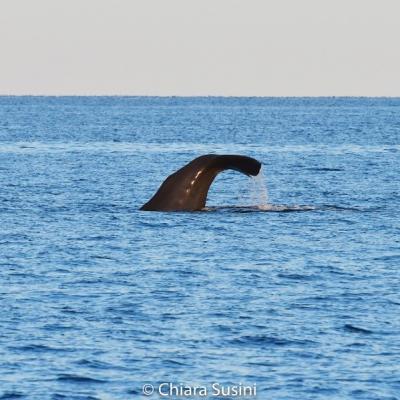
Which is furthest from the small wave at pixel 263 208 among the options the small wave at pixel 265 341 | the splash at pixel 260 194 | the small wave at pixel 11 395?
the small wave at pixel 11 395

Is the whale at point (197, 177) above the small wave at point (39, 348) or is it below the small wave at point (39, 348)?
above

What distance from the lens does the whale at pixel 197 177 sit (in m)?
47.8

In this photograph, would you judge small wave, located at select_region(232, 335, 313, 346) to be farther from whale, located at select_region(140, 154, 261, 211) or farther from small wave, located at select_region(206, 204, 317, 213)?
small wave, located at select_region(206, 204, 317, 213)

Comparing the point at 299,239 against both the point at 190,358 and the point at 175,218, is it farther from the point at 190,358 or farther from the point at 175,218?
the point at 190,358

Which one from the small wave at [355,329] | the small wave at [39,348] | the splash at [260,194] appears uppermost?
the splash at [260,194]

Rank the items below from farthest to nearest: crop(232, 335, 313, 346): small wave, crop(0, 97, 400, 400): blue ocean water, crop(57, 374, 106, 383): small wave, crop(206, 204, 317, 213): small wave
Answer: crop(206, 204, 317, 213): small wave, crop(232, 335, 313, 346): small wave, crop(0, 97, 400, 400): blue ocean water, crop(57, 374, 106, 383): small wave

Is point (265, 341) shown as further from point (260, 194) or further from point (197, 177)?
point (260, 194)

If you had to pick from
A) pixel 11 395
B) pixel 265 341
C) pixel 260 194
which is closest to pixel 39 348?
pixel 11 395

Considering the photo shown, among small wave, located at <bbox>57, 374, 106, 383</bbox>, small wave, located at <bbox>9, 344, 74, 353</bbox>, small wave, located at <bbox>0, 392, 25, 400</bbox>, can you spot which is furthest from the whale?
small wave, located at <bbox>0, 392, 25, 400</bbox>

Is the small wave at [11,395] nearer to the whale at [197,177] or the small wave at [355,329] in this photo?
the small wave at [355,329]

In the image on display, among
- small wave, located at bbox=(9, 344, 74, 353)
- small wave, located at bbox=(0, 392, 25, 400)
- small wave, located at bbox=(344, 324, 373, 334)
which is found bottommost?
small wave, located at bbox=(0, 392, 25, 400)

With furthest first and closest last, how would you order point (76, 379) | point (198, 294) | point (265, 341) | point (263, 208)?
point (263, 208)
point (198, 294)
point (265, 341)
point (76, 379)

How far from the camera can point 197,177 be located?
48469 mm

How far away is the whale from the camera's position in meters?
47.8
